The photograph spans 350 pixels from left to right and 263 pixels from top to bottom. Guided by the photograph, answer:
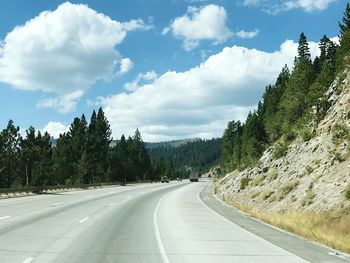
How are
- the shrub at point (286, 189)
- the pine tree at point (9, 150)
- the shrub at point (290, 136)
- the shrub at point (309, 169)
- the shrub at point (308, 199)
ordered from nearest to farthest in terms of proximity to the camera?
the shrub at point (308, 199) → the shrub at point (286, 189) → the shrub at point (309, 169) → the shrub at point (290, 136) → the pine tree at point (9, 150)

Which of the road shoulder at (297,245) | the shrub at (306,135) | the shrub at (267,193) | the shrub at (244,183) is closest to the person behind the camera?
the road shoulder at (297,245)

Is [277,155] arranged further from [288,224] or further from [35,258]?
[35,258]

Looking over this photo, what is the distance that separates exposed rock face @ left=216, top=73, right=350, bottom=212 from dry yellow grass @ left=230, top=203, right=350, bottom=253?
1082mm

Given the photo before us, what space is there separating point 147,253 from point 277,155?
98.4 ft

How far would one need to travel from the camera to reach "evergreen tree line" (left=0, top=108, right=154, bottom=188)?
4029 inches

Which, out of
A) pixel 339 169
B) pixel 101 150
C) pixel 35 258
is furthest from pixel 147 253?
pixel 101 150

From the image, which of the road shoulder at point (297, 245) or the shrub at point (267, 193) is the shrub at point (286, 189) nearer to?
the shrub at point (267, 193)

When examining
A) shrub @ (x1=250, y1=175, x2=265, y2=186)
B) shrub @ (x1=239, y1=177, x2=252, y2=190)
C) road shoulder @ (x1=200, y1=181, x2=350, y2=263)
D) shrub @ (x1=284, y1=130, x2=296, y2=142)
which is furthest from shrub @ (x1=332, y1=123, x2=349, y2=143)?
shrub @ (x1=284, y1=130, x2=296, y2=142)

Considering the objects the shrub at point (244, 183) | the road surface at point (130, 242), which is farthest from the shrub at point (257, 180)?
the road surface at point (130, 242)

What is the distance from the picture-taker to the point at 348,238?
53.9ft

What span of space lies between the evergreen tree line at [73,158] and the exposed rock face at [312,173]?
219ft

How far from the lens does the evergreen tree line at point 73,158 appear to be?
336 feet

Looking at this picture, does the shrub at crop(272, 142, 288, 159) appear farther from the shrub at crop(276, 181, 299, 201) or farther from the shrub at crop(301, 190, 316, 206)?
the shrub at crop(301, 190, 316, 206)

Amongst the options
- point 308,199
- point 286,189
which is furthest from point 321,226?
point 286,189
